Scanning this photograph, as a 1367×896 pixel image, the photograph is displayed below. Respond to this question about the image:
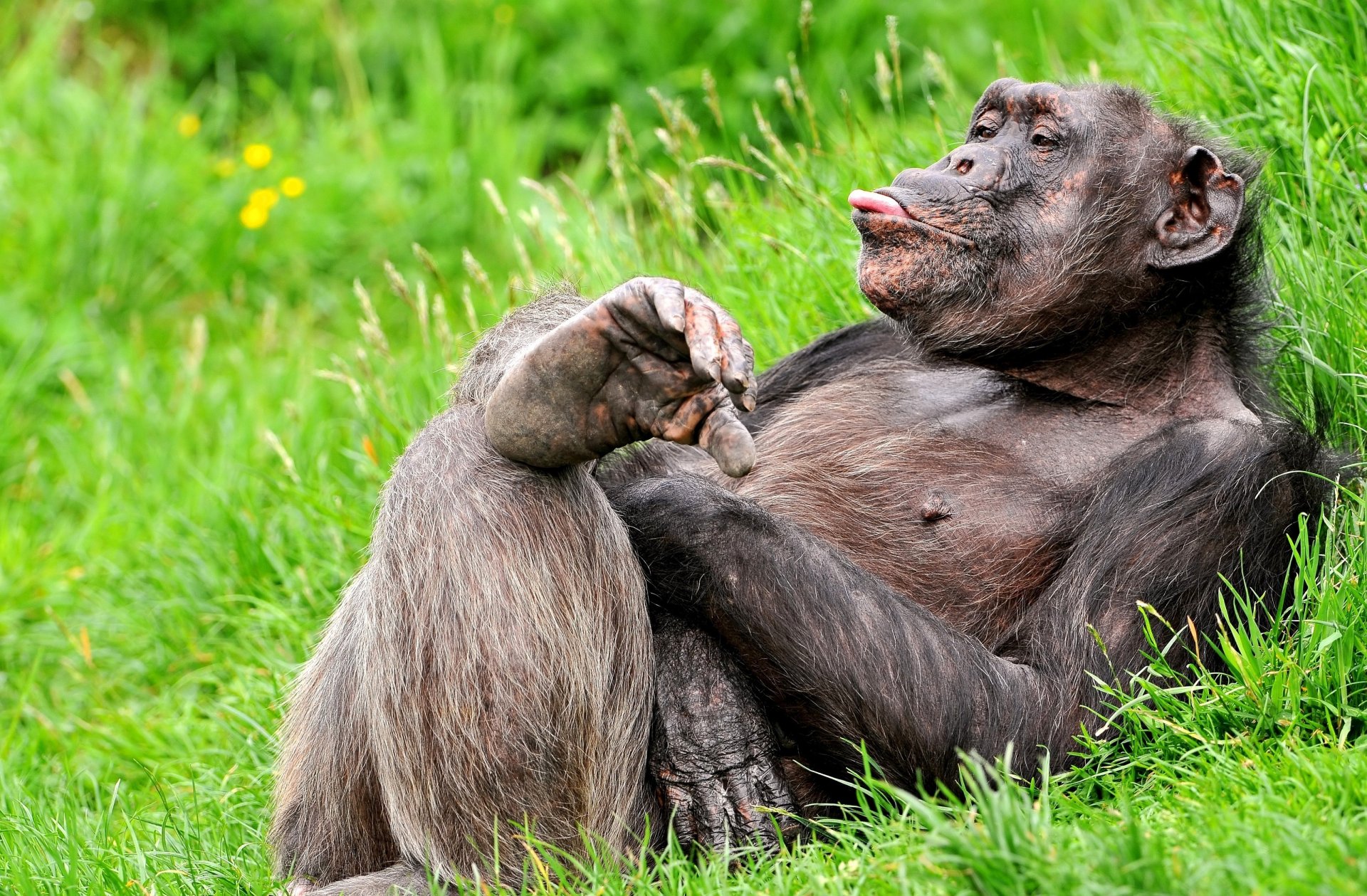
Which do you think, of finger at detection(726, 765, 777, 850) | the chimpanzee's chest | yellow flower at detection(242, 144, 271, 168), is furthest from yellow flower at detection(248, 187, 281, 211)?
finger at detection(726, 765, 777, 850)

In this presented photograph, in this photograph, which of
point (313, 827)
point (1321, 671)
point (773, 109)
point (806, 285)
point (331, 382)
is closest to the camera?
point (1321, 671)

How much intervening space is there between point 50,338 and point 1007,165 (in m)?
4.96

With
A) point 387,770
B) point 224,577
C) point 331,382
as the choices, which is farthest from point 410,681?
point 331,382

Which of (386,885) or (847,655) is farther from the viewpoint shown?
(386,885)

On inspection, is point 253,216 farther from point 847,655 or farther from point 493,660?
point 847,655

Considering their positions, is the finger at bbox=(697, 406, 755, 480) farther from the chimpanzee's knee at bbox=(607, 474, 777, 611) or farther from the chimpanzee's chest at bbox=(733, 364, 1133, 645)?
the chimpanzee's chest at bbox=(733, 364, 1133, 645)

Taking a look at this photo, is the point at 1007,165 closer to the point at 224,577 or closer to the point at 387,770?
the point at 387,770

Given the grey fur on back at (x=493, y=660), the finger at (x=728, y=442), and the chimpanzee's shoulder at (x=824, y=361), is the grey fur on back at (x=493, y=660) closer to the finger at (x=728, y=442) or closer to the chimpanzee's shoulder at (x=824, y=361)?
the finger at (x=728, y=442)

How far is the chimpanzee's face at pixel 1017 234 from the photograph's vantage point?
12.9 ft

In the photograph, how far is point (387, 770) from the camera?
11.5ft

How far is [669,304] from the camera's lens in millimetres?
3158

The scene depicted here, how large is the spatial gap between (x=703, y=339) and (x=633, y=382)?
223mm

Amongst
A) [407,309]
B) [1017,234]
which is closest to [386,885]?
[1017,234]

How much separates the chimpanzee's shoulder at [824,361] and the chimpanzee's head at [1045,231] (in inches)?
18.0
